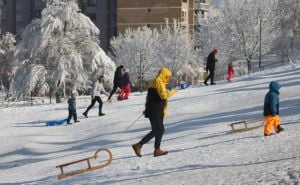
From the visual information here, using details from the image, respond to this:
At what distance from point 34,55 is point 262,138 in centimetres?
3660

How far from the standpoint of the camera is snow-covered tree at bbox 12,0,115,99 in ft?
155

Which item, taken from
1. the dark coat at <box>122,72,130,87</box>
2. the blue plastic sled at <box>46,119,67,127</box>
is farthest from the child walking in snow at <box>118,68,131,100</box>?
the blue plastic sled at <box>46,119,67,127</box>

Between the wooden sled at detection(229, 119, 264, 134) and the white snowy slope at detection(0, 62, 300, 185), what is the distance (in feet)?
0.96

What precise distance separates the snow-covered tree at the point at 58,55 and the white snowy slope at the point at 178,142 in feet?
56.3

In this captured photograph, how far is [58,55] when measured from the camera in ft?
157

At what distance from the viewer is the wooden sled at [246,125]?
1536 cm

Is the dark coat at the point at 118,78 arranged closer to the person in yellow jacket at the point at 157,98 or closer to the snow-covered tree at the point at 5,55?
the person in yellow jacket at the point at 157,98

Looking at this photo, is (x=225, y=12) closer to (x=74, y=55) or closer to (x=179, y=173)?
(x=74, y=55)

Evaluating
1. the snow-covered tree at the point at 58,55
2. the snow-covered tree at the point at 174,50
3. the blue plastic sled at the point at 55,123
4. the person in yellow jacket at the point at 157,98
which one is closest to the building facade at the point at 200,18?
the snow-covered tree at the point at 174,50

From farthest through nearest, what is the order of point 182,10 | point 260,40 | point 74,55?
point 182,10
point 260,40
point 74,55

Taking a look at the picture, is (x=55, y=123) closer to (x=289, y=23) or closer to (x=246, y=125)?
(x=246, y=125)

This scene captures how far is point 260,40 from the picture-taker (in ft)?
194

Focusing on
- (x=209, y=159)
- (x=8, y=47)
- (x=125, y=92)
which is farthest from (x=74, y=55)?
(x=209, y=159)

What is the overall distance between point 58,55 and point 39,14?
153 ft
